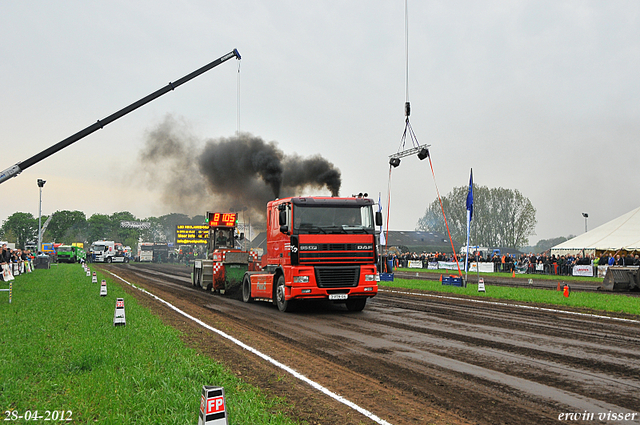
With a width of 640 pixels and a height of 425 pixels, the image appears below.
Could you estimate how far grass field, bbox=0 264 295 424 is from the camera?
523cm

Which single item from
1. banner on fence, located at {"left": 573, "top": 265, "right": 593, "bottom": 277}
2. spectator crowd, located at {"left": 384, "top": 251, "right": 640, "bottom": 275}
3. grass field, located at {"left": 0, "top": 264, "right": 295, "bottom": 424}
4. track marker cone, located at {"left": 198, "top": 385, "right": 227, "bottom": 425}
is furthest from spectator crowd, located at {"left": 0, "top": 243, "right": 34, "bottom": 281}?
banner on fence, located at {"left": 573, "top": 265, "right": 593, "bottom": 277}

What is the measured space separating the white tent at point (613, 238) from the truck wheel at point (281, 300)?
3084 centimetres

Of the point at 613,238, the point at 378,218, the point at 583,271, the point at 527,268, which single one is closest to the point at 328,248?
the point at 378,218

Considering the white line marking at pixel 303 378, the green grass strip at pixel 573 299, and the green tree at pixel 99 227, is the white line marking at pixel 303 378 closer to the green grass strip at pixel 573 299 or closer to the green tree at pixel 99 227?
the green grass strip at pixel 573 299

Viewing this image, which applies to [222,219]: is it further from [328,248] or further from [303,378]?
[303,378]

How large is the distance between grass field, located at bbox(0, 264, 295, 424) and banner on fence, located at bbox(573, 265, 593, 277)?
32933 millimetres

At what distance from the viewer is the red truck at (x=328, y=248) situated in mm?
13867

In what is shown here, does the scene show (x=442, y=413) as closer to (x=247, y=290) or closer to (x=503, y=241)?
(x=247, y=290)

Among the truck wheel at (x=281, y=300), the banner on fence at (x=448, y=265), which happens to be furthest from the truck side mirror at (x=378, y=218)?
the banner on fence at (x=448, y=265)

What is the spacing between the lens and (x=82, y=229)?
A: 144 metres

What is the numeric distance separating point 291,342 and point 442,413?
4.84m

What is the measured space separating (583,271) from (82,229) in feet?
461

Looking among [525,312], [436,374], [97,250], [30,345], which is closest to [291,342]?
[436,374]

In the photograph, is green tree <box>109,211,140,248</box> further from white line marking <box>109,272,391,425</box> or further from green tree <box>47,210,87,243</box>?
white line marking <box>109,272,391,425</box>
